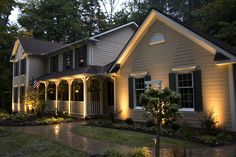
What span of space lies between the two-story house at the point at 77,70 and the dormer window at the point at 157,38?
3990 mm

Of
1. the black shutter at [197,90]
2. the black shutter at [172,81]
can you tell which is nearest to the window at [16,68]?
the black shutter at [172,81]

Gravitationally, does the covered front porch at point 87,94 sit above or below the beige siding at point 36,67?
below

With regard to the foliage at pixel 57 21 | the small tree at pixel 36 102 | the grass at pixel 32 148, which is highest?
the foliage at pixel 57 21

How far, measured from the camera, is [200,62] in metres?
11.1

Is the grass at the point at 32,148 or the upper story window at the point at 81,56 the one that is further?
the upper story window at the point at 81,56

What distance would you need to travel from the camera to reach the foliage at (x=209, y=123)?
32.7ft

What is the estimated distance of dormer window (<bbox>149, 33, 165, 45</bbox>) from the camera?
12.9 metres

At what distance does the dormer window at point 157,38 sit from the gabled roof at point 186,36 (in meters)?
0.67

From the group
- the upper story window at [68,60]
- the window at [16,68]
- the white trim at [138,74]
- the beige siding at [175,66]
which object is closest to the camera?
the beige siding at [175,66]

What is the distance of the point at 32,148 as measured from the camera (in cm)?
849

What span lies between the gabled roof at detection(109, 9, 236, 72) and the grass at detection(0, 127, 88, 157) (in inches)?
272

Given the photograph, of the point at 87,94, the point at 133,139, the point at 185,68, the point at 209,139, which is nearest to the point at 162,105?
the point at 133,139

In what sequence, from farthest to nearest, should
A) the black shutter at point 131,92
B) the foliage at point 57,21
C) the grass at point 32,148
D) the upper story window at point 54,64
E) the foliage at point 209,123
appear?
the foliage at point 57,21 → the upper story window at point 54,64 → the black shutter at point 131,92 → the foliage at point 209,123 → the grass at point 32,148

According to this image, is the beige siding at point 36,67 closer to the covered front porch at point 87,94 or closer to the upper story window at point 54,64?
the upper story window at point 54,64
